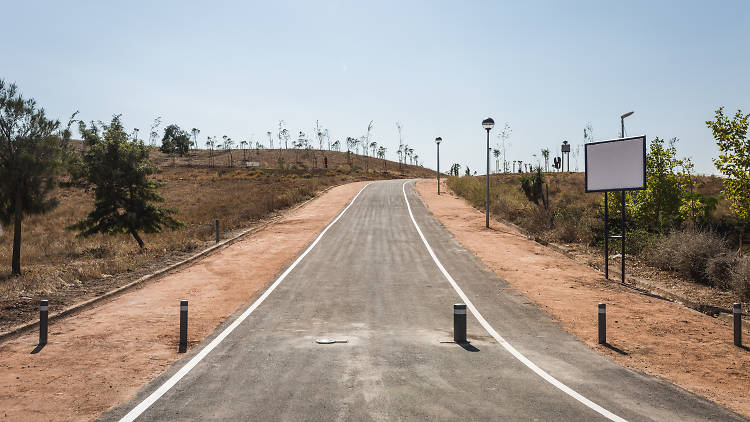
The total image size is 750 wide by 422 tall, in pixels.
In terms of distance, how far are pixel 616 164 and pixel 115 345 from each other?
14.3 metres

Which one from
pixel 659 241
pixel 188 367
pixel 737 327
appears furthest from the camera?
pixel 659 241

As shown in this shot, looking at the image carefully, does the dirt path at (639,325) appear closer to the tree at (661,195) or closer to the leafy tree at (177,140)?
the tree at (661,195)

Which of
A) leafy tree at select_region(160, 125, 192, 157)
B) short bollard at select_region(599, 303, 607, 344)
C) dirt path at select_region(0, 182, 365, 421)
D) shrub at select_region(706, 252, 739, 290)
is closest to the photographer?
dirt path at select_region(0, 182, 365, 421)

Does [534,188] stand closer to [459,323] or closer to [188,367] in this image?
[459,323]

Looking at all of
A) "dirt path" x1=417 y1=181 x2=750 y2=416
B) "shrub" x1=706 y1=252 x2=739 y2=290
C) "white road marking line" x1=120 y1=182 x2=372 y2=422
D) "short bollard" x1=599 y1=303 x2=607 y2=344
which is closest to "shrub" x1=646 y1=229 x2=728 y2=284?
"shrub" x1=706 y1=252 x2=739 y2=290

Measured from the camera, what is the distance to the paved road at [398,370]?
18.4 feet

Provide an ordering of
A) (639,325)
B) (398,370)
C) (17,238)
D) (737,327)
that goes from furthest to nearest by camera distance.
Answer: (17,238), (639,325), (737,327), (398,370)

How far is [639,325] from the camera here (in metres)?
10.1

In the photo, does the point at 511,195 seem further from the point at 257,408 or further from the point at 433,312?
the point at 257,408

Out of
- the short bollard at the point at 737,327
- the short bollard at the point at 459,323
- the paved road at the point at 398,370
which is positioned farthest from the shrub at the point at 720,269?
the short bollard at the point at 459,323

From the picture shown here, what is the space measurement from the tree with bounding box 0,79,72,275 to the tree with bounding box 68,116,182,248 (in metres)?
2.58

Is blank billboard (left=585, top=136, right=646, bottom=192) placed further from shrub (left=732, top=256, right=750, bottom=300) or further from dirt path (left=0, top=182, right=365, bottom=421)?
dirt path (left=0, top=182, right=365, bottom=421)

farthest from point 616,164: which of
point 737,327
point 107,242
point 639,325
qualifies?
point 107,242

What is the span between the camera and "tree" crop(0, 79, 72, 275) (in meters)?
22.0
